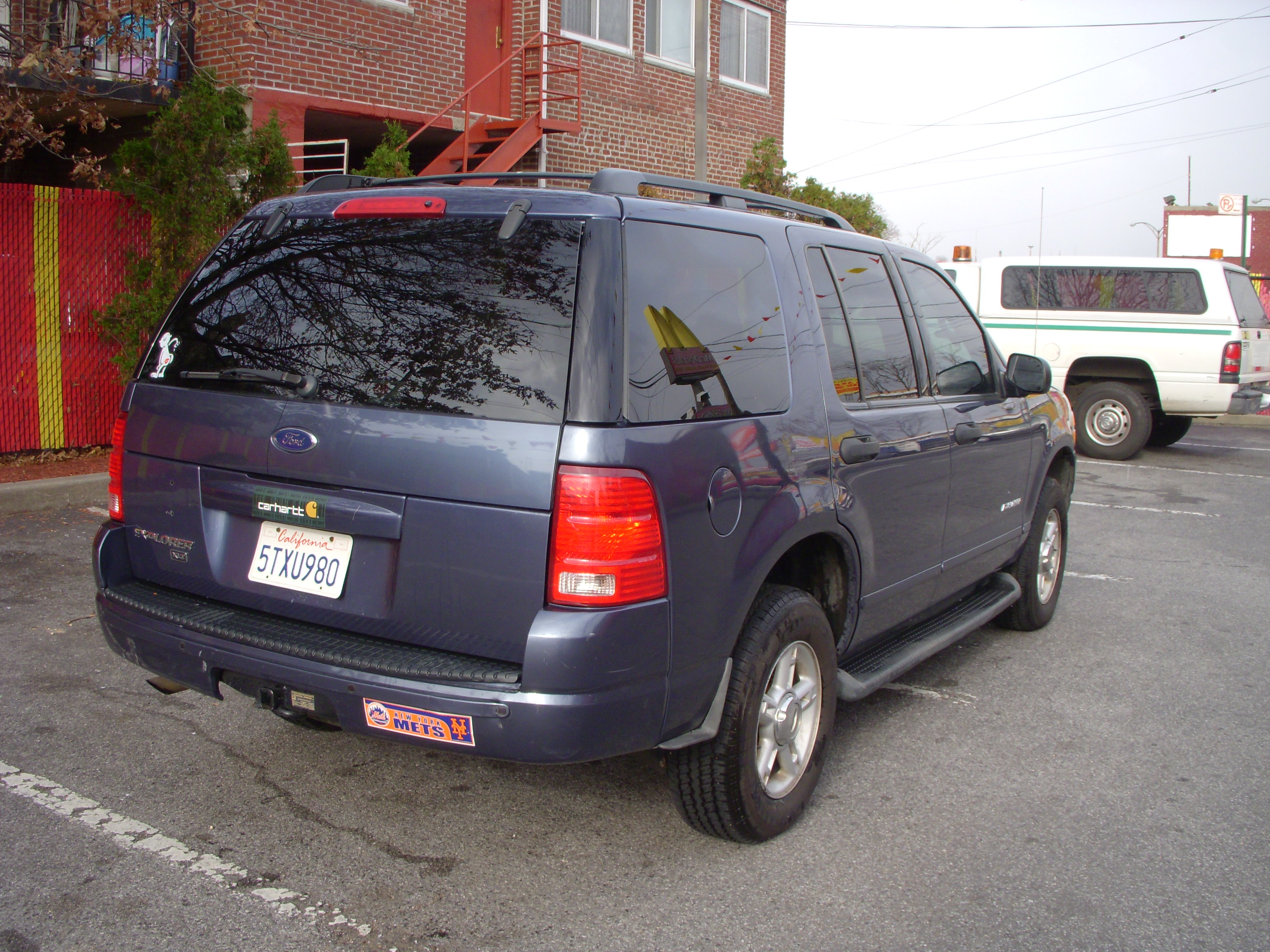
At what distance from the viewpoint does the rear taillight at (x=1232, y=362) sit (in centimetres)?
1256

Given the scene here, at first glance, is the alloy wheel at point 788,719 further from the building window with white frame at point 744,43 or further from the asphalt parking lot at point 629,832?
the building window with white frame at point 744,43

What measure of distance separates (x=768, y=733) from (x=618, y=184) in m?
1.71

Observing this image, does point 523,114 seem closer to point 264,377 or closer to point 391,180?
point 391,180

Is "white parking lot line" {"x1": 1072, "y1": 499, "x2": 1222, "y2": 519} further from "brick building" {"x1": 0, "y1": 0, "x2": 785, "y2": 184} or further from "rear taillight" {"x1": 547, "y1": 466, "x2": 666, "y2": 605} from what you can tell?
"rear taillight" {"x1": 547, "y1": 466, "x2": 666, "y2": 605}

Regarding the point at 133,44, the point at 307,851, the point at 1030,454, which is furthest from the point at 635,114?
the point at 307,851

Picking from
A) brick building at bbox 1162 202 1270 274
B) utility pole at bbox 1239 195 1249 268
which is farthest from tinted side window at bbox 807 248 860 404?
brick building at bbox 1162 202 1270 274

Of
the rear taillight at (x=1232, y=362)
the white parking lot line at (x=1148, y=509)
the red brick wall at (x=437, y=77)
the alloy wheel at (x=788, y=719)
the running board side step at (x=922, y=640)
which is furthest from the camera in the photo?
the rear taillight at (x=1232, y=362)

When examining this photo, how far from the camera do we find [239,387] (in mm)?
3186

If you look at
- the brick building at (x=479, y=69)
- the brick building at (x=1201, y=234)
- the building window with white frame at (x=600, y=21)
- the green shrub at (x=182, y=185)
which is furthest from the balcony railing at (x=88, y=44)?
the brick building at (x=1201, y=234)

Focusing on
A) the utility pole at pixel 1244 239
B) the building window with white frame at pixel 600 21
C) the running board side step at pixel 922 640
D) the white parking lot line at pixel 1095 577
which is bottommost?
the white parking lot line at pixel 1095 577

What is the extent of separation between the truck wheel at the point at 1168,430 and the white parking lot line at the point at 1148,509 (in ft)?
14.5

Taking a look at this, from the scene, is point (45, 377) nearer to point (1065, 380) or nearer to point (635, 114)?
point (635, 114)

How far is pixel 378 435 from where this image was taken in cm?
289

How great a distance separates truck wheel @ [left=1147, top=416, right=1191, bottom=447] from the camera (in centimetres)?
1430
